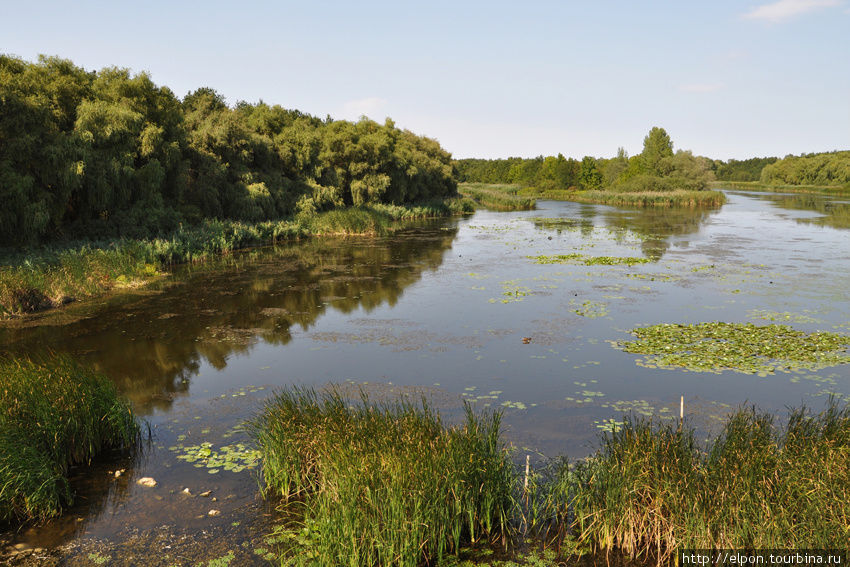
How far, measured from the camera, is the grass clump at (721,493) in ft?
18.6

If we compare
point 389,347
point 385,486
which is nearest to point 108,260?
point 389,347

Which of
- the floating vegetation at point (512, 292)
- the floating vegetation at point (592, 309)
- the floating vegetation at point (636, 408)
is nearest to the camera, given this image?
the floating vegetation at point (636, 408)

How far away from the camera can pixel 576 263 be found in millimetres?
27125

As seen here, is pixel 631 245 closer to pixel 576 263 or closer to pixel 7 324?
pixel 576 263

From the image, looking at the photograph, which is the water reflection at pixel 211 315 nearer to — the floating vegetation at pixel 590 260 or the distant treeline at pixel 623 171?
the floating vegetation at pixel 590 260

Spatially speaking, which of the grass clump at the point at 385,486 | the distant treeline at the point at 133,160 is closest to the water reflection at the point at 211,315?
the grass clump at the point at 385,486

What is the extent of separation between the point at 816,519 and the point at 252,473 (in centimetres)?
694

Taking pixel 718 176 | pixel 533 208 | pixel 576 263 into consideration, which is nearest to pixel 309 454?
pixel 576 263

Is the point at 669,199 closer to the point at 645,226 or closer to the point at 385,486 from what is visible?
the point at 645,226

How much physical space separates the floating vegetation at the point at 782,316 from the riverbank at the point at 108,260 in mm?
21645

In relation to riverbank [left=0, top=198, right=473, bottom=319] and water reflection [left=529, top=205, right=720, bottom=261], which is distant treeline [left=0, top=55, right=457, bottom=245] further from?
water reflection [left=529, top=205, right=720, bottom=261]

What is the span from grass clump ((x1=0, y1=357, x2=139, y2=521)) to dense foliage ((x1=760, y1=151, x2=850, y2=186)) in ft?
431

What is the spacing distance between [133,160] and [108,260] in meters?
6.82

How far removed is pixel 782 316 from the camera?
16.1 metres
